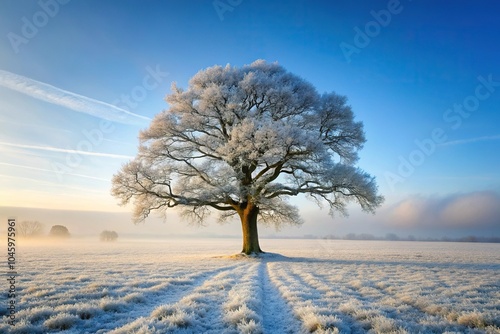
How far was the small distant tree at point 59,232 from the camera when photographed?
89.8m

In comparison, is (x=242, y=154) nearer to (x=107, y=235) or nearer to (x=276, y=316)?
(x=276, y=316)

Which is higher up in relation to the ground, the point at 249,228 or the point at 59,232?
the point at 249,228

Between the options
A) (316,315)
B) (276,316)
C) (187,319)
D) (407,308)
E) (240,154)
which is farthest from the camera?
(240,154)

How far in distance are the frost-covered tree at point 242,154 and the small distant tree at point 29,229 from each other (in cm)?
7883

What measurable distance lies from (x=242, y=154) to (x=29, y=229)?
88621 mm

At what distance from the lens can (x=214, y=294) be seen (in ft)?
28.5

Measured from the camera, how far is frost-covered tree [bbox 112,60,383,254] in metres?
20.7

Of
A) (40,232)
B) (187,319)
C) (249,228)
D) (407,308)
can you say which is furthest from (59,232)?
(407,308)

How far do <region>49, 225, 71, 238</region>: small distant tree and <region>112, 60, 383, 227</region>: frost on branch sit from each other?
87.1 m

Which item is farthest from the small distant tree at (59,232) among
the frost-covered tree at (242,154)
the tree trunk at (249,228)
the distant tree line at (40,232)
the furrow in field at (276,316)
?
the furrow in field at (276,316)

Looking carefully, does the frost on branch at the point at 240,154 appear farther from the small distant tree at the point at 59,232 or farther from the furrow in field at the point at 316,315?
the small distant tree at the point at 59,232

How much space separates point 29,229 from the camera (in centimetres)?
8038

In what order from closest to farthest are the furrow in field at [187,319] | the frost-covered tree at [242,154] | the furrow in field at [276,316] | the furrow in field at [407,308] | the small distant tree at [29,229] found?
the furrow in field at [187,319]
the furrow in field at [407,308]
the furrow in field at [276,316]
the frost-covered tree at [242,154]
the small distant tree at [29,229]

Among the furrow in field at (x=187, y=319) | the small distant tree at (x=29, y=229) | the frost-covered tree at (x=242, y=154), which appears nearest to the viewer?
the furrow in field at (x=187, y=319)
